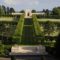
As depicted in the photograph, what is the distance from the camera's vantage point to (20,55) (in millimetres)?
15875

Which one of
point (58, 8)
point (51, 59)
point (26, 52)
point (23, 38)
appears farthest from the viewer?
point (58, 8)

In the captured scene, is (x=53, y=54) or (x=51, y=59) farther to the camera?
(x=53, y=54)

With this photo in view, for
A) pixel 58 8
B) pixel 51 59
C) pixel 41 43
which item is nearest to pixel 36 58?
pixel 51 59

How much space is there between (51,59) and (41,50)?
7.94 ft

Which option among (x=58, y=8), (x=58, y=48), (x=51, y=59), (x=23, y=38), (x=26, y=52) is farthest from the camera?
(x=58, y=8)

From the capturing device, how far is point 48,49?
1734 cm

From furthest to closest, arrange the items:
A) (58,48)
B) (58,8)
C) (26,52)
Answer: (58,8) → (26,52) → (58,48)

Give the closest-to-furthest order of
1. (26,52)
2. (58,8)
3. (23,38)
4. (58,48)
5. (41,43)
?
(58,48), (26,52), (41,43), (23,38), (58,8)

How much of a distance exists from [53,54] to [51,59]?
169 centimetres

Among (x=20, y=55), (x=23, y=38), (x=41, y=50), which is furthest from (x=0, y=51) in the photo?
(x=23, y=38)

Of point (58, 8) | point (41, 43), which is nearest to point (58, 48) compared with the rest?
point (41, 43)

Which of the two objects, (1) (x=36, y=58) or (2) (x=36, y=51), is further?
(2) (x=36, y=51)

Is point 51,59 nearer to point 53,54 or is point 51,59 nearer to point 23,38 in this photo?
point 53,54

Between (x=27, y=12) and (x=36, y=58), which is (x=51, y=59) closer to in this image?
(x=36, y=58)
